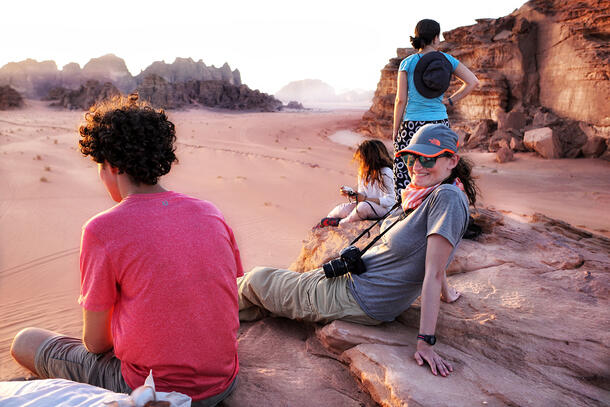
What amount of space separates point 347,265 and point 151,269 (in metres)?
1.18

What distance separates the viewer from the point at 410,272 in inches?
84.4

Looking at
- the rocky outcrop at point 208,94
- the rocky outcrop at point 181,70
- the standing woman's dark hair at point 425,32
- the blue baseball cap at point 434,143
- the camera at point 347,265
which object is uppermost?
the rocky outcrop at point 181,70

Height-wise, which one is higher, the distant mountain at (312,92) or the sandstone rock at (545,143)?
the distant mountain at (312,92)

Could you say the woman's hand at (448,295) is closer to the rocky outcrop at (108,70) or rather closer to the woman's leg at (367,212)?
the woman's leg at (367,212)

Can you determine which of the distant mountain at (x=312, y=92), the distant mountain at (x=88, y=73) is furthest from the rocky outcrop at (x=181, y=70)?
the distant mountain at (x=312, y=92)

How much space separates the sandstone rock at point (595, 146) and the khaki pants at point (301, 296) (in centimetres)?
1170

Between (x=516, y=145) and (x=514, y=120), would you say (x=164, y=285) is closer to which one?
(x=516, y=145)

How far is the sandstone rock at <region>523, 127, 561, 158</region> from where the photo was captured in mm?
11289

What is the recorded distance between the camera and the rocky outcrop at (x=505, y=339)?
1.80m

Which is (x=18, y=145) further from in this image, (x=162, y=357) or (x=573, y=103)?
(x=573, y=103)

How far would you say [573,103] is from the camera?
489 inches

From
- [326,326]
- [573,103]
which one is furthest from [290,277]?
[573,103]

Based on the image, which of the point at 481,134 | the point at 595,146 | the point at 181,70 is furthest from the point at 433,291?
the point at 181,70

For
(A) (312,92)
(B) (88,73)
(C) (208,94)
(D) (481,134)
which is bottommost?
(D) (481,134)
